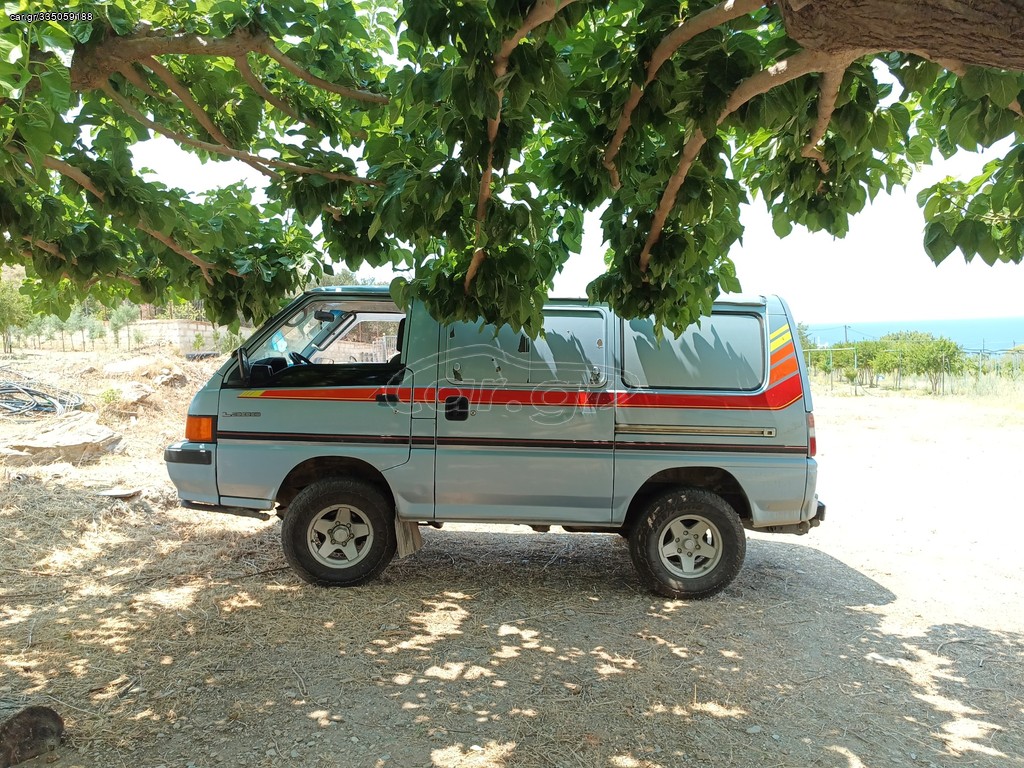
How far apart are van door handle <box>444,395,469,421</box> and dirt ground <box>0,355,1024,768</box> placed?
1.29 m

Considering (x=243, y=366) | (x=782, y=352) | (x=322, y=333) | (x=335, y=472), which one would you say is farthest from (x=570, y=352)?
(x=243, y=366)

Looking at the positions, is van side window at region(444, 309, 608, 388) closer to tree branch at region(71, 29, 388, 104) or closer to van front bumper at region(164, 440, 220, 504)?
van front bumper at region(164, 440, 220, 504)

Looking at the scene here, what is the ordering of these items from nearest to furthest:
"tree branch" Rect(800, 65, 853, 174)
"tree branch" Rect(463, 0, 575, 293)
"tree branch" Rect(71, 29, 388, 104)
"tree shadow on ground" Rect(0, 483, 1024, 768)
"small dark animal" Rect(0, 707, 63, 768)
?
"tree branch" Rect(463, 0, 575, 293) < "tree branch" Rect(800, 65, 853, 174) < "small dark animal" Rect(0, 707, 63, 768) < "tree shadow on ground" Rect(0, 483, 1024, 768) < "tree branch" Rect(71, 29, 388, 104)

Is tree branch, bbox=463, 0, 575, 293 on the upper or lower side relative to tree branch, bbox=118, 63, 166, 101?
lower

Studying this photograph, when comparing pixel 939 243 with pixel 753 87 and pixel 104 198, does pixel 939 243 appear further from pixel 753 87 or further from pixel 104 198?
pixel 104 198

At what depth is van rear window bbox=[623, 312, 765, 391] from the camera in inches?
202

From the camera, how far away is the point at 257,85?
3857 mm

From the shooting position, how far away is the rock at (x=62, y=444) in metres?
8.29

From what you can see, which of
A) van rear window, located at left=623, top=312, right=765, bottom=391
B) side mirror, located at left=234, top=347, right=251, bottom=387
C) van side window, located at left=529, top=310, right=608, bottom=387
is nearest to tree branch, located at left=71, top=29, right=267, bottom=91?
side mirror, located at left=234, top=347, right=251, bottom=387

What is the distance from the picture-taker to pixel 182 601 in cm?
487

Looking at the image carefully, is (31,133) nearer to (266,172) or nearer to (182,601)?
(266,172)

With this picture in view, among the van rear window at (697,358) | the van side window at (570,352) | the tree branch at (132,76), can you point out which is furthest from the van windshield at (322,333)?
the tree branch at (132,76)

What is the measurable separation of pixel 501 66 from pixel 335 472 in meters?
3.52

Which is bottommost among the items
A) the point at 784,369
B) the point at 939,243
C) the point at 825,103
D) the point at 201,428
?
the point at 201,428
